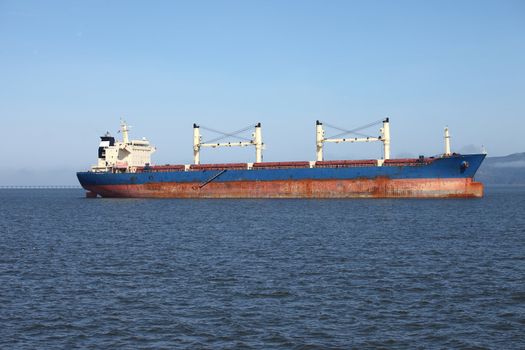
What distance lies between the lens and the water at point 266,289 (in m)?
12.6

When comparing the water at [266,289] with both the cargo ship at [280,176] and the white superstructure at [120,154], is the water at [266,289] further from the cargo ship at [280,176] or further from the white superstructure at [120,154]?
the white superstructure at [120,154]

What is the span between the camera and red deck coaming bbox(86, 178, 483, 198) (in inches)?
2151

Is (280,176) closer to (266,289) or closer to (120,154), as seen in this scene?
(120,154)

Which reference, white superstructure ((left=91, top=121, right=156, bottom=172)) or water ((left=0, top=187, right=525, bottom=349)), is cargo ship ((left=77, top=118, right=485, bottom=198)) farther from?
water ((left=0, top=187, right=525, bottom=349))

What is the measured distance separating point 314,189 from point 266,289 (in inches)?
1650

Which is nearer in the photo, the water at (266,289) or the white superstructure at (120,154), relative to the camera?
the water at (266,289)

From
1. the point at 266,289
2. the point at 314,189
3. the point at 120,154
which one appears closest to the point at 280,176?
the point at 314,189

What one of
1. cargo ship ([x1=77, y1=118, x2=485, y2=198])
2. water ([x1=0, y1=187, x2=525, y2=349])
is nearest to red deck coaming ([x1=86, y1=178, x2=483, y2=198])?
cargo ship ([x1=77, y1=118, x2=485, y2=198])

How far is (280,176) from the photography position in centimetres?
5962

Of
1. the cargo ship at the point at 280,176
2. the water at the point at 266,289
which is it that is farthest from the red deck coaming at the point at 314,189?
the water at the point at 266,289

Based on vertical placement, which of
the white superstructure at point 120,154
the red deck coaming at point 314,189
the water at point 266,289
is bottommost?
the water at point 266,289

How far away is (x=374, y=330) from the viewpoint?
12922mm

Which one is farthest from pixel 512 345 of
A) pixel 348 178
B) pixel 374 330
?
pixel 348 178

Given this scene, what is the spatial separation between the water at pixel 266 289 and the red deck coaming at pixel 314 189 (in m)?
22.1
